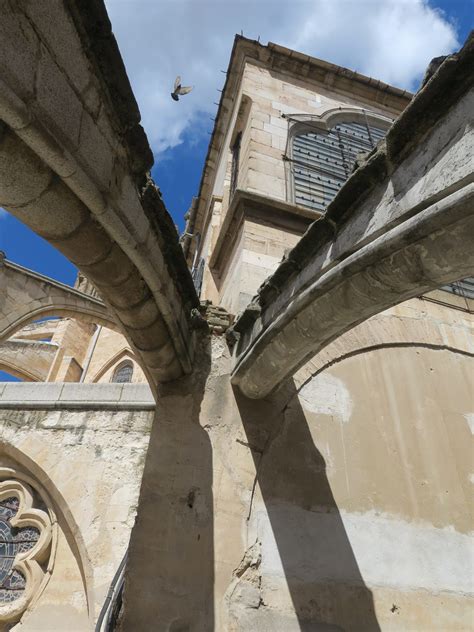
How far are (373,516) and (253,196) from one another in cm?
321

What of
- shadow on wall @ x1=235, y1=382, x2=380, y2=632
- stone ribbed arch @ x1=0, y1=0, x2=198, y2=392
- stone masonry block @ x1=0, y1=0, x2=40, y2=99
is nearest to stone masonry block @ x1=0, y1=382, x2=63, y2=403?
shadow on wall @ x1=235, y1=382, x2=380, y2=632

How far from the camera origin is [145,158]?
84.4 inches

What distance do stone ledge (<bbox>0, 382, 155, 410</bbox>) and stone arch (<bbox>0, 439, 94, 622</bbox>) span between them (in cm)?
64

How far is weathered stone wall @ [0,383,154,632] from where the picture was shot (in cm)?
500

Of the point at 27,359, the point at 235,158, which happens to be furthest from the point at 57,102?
the point at 27,359

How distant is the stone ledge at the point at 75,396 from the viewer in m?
Result: 5.95

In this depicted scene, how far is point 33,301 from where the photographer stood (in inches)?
342

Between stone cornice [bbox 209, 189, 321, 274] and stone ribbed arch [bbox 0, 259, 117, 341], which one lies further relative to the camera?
stone ribbed arch [bbox 0, 259, 117, 341]

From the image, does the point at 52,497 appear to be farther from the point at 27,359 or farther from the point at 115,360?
the point at 115,360

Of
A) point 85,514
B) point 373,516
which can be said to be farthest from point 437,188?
point 85,514

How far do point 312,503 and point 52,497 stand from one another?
3987 millimetres

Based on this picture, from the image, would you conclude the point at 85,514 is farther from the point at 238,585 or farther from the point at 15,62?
the point at 15,62

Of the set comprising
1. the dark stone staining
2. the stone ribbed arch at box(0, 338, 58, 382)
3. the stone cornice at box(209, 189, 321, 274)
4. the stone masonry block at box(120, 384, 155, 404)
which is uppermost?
the stone ribbed arch at box(0, 338, 58, 382)

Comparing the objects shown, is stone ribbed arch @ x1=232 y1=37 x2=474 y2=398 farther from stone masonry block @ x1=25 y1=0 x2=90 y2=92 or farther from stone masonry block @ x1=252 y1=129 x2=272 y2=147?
stone masonry block @ x1=252 y1=129 x2=272 y2=147
